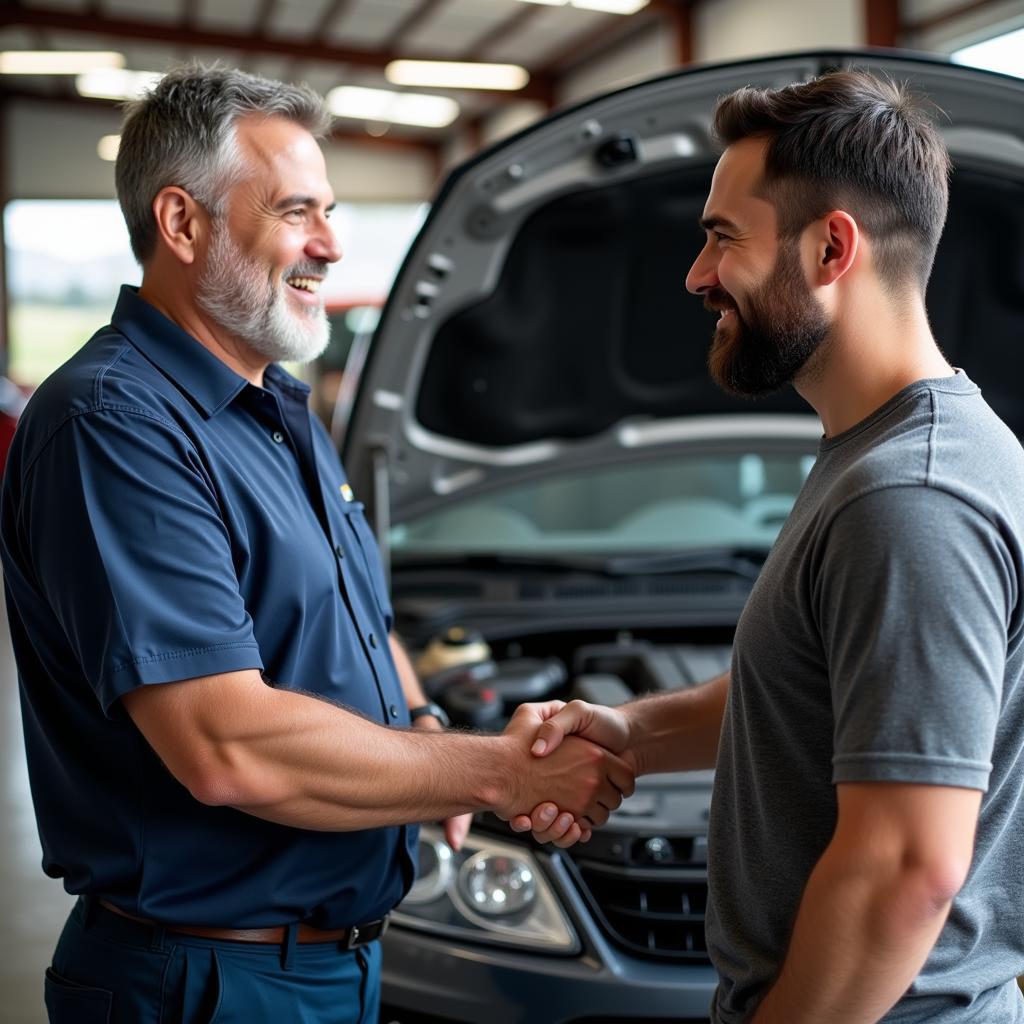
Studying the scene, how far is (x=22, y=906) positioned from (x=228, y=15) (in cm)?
1105

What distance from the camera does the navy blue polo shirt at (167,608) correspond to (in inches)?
52.5

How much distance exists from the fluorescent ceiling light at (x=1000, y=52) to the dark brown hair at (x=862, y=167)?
267 inches

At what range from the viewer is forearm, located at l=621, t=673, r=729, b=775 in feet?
5.49

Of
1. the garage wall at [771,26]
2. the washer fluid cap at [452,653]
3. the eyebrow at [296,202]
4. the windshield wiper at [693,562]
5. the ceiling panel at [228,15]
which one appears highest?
the ceiling panel at [228,15]

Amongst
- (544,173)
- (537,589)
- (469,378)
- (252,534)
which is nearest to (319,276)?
(252,534)

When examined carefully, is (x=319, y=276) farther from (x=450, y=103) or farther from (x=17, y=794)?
(x=450, y=103)

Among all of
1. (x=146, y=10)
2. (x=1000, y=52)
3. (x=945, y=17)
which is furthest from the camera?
(x=146, y=10)

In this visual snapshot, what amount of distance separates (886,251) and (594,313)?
1.62 meters

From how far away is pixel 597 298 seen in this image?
2.74 m

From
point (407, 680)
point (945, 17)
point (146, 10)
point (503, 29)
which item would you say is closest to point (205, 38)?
point (146, 10)

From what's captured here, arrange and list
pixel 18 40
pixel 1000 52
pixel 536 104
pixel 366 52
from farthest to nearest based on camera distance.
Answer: pixel 536 104 < pixel 18 40 < pixel 366 52 < pixel 1000 52

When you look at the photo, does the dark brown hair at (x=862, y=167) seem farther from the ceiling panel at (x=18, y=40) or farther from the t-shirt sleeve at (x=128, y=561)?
the ceiling panel at (x=18, y=40)

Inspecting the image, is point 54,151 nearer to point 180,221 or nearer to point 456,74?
point 456,74

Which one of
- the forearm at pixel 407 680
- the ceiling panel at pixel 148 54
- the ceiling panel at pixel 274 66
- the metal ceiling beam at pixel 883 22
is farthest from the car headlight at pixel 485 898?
the ceiling panel at pixel 274 66
